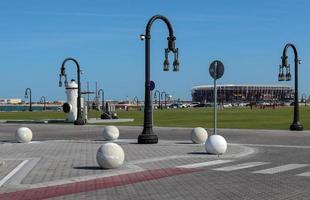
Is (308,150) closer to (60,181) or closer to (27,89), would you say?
(60,181)

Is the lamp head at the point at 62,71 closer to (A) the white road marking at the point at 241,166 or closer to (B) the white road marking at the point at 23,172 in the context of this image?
(B) the white road marking at the point at 23,172

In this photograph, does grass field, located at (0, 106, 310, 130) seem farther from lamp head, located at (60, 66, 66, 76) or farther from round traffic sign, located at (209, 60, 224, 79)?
round traffic sign, located at (209, 60, 224, 79)

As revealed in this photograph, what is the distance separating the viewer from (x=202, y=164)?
52.5 ft

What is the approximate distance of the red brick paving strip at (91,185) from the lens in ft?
35.1

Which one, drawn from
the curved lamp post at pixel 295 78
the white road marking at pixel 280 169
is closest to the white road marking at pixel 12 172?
the white road marking at pixel 280 169

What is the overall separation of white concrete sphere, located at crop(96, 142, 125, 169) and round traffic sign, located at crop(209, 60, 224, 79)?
747 centimetres

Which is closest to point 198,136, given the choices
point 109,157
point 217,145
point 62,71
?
point 217,145

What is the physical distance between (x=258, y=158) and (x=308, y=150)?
3644mm

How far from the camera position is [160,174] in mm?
13852

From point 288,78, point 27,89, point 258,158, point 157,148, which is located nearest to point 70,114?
point 288,78

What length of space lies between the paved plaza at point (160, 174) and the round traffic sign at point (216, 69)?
269cm

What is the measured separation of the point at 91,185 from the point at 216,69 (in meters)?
10.1

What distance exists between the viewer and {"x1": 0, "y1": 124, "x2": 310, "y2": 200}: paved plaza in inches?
432

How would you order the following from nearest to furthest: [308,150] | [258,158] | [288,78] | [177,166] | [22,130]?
1. [177,166]
2. [258,158]
3. [308,150]
4. [22,130]
5. [288,78]
